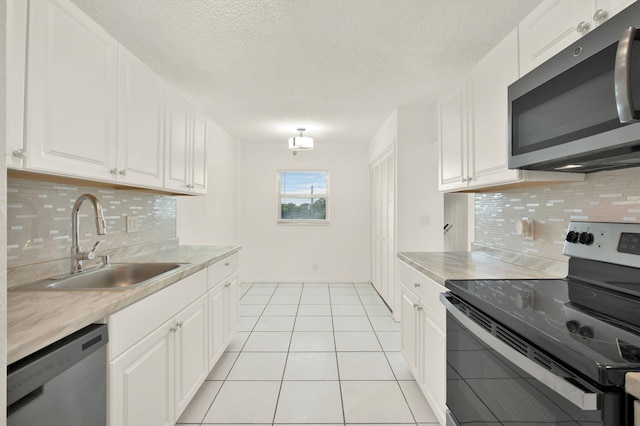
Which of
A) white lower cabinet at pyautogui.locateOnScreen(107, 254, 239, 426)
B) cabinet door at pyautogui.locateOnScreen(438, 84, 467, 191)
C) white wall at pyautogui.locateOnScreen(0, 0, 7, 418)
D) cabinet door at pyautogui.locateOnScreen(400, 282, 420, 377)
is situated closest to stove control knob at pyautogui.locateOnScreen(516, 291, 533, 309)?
cabinet door at pyautogui.locateOnScreen(400, 282, 420, 377)

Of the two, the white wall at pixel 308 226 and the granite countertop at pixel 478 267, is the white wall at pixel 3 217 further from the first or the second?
the white wall at pixel 308 226

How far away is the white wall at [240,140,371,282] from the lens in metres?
5.07

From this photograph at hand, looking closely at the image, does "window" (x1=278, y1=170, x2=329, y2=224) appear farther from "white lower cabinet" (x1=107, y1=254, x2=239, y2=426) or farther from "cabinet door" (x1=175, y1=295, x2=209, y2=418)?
"cabinet door" (x1=175, y1=295, x2=209, y2=418)

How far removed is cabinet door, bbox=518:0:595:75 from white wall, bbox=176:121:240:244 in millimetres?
2955

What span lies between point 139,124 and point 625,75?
7.06 feet

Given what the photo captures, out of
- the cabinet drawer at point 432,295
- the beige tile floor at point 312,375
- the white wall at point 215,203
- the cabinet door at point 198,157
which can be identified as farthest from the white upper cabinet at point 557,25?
the white wall at point 215,203

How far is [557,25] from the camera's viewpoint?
4.10 ft

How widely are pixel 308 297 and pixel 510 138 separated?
336 cm

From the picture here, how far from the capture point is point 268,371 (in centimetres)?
227

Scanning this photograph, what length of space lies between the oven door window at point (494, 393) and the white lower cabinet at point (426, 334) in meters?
0.17

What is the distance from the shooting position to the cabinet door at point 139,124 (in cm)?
164

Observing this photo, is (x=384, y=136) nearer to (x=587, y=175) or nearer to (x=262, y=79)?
(x=262, y=79)

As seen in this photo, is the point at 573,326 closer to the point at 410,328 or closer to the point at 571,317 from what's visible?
the point at 571,317

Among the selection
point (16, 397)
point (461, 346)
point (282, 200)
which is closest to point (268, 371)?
point (461, 346)
